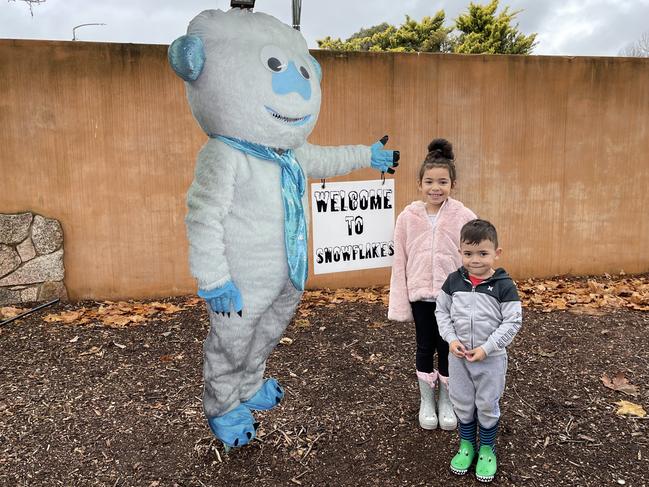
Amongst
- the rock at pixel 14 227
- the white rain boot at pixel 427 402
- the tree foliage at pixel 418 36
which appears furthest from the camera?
the tree foliage at pixel 418 36

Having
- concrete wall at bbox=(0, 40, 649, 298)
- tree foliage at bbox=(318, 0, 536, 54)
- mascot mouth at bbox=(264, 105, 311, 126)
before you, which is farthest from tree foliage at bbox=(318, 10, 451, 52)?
mascot mouth at bbox=(264, 105, 311, 126)

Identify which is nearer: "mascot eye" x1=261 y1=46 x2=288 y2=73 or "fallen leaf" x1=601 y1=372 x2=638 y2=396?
"mascot eye" x1=261 y1=46 x2=288 y2=73

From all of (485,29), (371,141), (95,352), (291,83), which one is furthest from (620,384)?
(485,29)

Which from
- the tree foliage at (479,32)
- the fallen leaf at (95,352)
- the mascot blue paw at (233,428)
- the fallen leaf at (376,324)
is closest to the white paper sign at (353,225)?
the mascot blue paw at (233,428)

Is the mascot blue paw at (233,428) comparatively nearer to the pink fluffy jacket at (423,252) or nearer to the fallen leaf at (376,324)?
the pink fluffy jacket at (423,252)

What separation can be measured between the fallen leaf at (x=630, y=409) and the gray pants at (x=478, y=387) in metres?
1.26

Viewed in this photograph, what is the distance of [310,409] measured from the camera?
346cm

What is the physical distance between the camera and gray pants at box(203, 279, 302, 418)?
2.52 meters

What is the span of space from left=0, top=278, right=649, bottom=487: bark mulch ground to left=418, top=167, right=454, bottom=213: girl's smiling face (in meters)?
1.34

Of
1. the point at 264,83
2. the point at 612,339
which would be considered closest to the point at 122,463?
the point at 264,83

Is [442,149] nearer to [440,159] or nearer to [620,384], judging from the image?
[440,159]

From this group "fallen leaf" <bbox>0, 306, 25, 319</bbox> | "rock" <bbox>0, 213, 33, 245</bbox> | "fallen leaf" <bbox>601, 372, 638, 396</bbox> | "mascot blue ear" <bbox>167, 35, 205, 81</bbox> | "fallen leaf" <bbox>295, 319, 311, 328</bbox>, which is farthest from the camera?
"rock" <bbox>0, 213, 33, 245</bbox>

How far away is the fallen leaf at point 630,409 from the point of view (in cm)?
338

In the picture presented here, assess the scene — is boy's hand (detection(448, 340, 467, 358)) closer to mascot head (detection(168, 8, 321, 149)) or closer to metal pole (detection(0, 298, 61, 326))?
mascot head (detection(168, 8, 321, 149))
